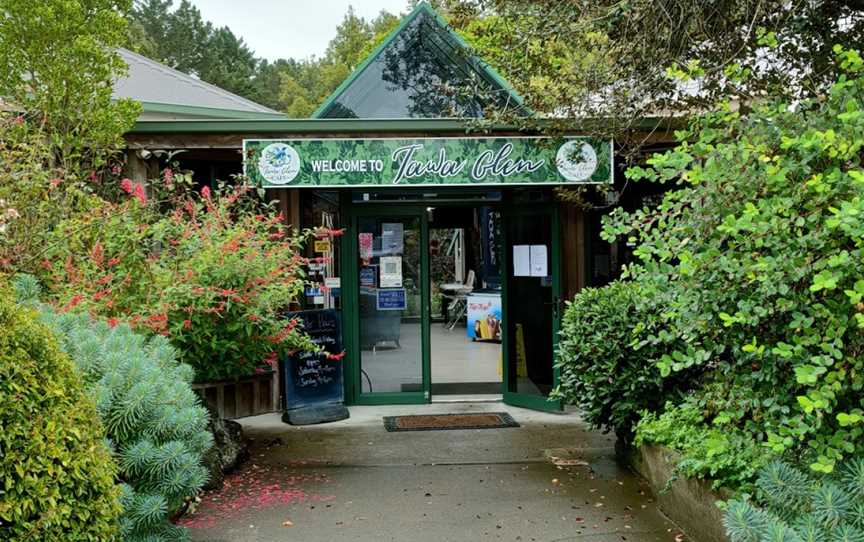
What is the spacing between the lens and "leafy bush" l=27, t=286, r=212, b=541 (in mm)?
3189

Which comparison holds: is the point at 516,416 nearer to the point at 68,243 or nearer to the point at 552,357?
the point at 552,357

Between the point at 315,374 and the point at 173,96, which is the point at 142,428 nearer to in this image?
the point at 315,374

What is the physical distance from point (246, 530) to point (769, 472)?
301 cm

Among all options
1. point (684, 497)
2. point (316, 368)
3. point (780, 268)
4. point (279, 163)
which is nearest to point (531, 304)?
point (316, 368)

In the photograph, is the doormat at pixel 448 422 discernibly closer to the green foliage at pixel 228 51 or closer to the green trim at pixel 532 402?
the green trim at pixel 532 402

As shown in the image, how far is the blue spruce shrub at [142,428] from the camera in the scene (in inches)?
125

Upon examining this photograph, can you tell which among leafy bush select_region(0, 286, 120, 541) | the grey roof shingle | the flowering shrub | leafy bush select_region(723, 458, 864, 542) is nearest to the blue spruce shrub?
leafy bush select_region(0, 286, 120, 541)

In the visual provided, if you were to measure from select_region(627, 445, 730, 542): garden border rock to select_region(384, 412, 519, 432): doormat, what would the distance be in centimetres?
218

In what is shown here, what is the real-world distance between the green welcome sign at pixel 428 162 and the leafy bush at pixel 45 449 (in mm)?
4724

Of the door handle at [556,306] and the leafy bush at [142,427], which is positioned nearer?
the leafy bush at [142,427]

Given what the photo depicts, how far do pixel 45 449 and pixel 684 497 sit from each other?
348cm

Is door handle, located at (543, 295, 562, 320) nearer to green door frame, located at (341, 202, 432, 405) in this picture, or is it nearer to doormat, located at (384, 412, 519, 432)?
doormat, located at (384, 412, 519, 432)

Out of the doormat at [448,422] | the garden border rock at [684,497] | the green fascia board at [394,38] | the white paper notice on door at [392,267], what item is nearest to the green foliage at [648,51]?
the green fascia board at [394,38]

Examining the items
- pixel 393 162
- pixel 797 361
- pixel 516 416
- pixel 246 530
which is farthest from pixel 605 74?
pixel 246 530
